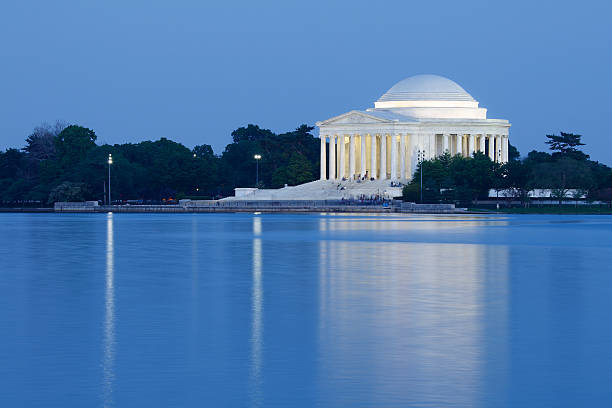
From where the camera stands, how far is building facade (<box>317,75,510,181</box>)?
528ft

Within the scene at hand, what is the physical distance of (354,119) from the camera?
6353 inches

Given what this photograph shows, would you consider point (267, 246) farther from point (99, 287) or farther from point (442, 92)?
point (442, 92)

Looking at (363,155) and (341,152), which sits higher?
(341,152)

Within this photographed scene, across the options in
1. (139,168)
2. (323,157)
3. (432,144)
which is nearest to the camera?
(139,168)

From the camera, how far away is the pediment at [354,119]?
160 metres

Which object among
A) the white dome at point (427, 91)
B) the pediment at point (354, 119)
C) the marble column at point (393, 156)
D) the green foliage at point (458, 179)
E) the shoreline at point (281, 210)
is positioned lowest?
the shoreline at point (281, 210)

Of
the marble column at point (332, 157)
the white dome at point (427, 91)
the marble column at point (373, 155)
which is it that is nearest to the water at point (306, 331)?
the marble column at point (373, 155)

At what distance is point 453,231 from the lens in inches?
2739

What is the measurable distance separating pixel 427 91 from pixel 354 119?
14154 millimetres

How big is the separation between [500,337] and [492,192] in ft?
387

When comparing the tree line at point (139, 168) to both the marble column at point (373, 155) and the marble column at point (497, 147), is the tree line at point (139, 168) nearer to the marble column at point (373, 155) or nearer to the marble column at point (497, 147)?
the marble column at point (373, 155)

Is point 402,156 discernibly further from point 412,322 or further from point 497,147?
point 412,322

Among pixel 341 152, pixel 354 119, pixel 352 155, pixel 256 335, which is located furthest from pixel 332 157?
pixel 256 335

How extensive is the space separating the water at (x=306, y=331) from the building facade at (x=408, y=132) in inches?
4647
